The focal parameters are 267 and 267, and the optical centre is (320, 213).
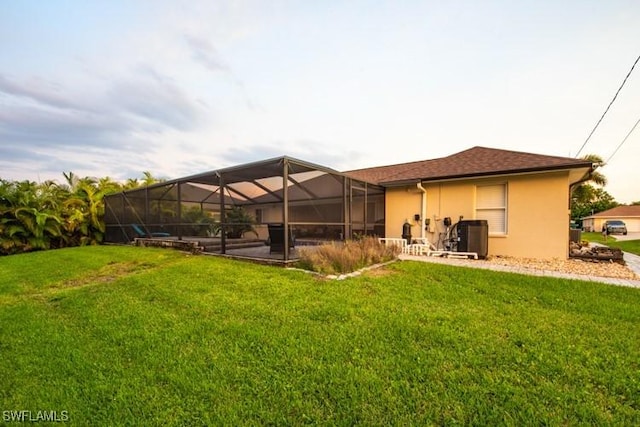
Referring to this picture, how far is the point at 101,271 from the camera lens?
675 centimetres

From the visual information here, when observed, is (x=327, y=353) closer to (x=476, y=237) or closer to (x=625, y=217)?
(x=476, y=237)

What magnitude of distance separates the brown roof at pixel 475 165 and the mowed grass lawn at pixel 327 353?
13.6 feet

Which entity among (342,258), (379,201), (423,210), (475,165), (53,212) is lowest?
(342,258)

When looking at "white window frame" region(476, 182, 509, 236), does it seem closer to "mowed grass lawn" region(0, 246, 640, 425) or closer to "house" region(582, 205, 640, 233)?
"mowed grass lawn" region(0, 246, 640, 425)

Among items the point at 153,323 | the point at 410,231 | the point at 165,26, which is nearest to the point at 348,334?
the point at 153,323

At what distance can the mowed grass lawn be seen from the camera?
78.5 inches

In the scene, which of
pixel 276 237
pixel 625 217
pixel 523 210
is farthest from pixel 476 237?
pixel 625 217

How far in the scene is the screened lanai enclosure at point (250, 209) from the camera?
321 inches

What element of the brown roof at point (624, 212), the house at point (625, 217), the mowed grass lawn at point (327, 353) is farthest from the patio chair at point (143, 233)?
the brown roof at point (624, 212)

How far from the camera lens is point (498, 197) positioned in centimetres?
884

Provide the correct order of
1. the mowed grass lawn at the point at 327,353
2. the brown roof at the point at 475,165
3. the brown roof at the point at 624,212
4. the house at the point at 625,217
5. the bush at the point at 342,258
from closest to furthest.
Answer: the mowed grass lawn at the point at 327,353 → the bush at the point at 342,258 → the brown roof at the point at 475,165 → the house at the point at 625,217 → the brown roof at the point at 624,212

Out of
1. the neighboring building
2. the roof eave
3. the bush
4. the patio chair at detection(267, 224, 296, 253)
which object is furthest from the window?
the patio chair at detection(267, 224, 296, 253)

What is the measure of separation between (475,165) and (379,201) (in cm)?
361

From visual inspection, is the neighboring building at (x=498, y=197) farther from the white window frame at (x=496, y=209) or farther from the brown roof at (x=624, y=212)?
the brown roof at (x=624, y=212)
